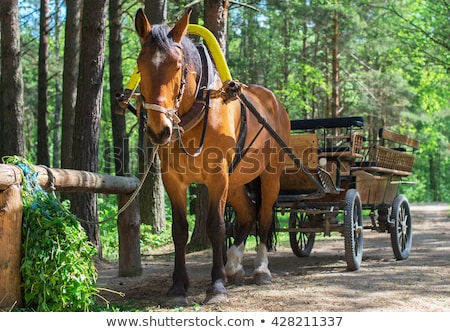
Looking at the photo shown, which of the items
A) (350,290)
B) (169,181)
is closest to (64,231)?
(169,181)

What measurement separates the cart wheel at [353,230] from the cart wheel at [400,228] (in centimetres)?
79

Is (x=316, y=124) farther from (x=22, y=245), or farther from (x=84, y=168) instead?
(x=22, y=245)

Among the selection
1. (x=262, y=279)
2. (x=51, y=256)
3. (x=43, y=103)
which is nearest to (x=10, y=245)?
(x=51, y=256)

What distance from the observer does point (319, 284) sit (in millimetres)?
6324

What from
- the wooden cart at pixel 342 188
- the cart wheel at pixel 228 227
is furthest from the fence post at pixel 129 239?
the wooden cart at pixel 342 188

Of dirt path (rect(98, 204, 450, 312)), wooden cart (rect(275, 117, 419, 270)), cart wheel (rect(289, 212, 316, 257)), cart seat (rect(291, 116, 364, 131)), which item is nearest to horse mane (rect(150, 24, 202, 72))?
dirt path (rect(98, 204, 450, 312))

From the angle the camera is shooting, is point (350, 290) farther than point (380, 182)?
No

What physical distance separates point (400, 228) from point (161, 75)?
5381mm

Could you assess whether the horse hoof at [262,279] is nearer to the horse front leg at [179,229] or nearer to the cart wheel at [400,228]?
the horse front leg at [179,229]

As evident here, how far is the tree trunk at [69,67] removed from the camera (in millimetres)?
11875

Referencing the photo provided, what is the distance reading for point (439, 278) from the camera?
260 inches

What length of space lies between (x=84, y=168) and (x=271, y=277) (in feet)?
10.3

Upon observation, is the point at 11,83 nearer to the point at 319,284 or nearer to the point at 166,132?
the point at 166,132

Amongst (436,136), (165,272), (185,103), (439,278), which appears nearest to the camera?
(185,103)
